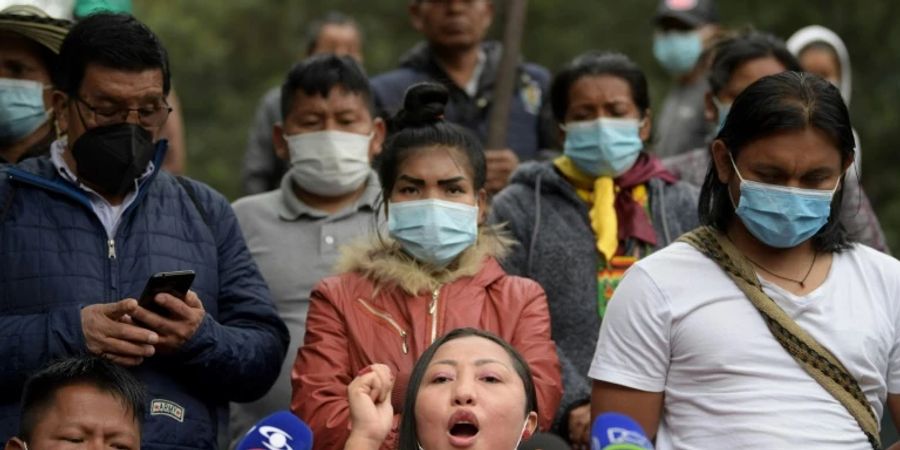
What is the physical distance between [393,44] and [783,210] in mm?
20731

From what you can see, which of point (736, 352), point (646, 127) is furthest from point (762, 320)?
point (646, 127)

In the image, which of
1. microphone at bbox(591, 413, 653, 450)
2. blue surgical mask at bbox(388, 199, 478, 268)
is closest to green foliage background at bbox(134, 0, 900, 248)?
blue surgical mask at bbox(388, 199, 478, 268)

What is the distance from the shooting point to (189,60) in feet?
85.7

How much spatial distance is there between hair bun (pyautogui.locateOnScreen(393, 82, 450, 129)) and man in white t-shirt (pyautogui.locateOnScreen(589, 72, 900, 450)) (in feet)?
5.36

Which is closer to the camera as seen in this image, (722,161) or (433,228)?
(722,161)

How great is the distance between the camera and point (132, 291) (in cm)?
695

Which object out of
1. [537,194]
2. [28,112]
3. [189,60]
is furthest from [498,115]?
[189,60]

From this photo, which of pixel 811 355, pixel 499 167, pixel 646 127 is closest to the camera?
pixel 811 355

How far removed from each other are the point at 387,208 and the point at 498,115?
7.80 ft

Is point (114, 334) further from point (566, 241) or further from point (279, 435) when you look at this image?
point (566, 241)

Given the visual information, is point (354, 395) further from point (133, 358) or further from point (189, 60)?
point (189, 60)

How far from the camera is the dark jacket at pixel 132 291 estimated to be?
22.1ft

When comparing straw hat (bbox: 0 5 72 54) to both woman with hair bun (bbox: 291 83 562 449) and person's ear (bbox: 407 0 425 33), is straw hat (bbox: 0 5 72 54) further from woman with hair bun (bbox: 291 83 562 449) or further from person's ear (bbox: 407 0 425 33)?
person's ear (bbox: 407 0 425 33)

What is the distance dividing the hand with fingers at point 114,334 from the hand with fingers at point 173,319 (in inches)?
1.5
